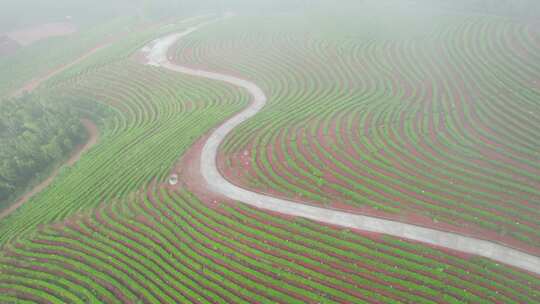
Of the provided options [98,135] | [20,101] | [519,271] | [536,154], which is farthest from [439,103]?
[20,101]

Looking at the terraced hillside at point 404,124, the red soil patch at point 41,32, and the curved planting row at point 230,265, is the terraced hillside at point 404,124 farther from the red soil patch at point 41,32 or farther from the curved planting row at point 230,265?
the red soil patch at point 41,32

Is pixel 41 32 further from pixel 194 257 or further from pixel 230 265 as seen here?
pixel 230 265

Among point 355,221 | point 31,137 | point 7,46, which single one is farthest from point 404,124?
point 7,46

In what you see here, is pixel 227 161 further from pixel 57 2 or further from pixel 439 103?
pixel 57 2

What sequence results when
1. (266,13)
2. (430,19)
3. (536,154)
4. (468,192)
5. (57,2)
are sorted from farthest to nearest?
1. (57,2)
2. (266,13)
3. (430,19)
4. (536,154)
5. (468,192)

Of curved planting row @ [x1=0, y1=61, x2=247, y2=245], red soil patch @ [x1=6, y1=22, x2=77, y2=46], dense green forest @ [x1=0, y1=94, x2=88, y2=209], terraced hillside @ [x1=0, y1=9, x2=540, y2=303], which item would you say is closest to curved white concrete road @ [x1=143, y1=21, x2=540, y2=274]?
terraced hillside @ [x1=0, y1=9, x2=540, y2=303]

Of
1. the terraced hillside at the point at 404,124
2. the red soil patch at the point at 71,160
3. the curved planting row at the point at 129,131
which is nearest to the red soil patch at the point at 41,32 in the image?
the curved planting row at the point at 129,131
